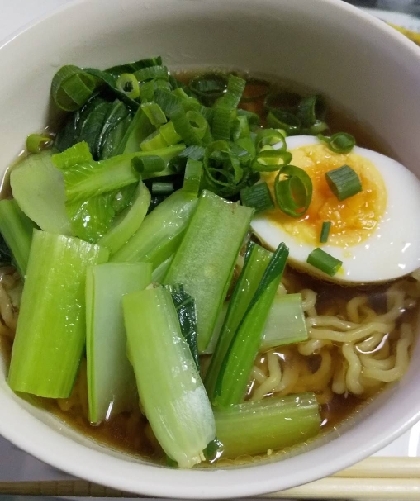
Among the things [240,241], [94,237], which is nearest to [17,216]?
[94,237]

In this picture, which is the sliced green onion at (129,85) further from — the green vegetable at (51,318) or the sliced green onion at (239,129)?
the green vegetable at (51,318)

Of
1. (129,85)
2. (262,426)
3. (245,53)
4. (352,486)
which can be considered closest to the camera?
(262,426)

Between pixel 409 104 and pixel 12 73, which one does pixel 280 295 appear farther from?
pixel 12 73

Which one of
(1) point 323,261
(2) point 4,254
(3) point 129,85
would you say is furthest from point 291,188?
(2) point 4,254

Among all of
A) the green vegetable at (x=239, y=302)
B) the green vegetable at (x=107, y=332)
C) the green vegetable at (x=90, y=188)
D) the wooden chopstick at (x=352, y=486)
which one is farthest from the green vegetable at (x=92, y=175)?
the wooden chopstick at (x=352, y=486)

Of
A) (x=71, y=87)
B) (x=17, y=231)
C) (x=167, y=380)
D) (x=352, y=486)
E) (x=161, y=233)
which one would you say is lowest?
(x=352, y=486)

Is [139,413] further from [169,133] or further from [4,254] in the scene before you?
[169,133]

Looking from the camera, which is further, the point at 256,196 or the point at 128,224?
the point at 256,196
